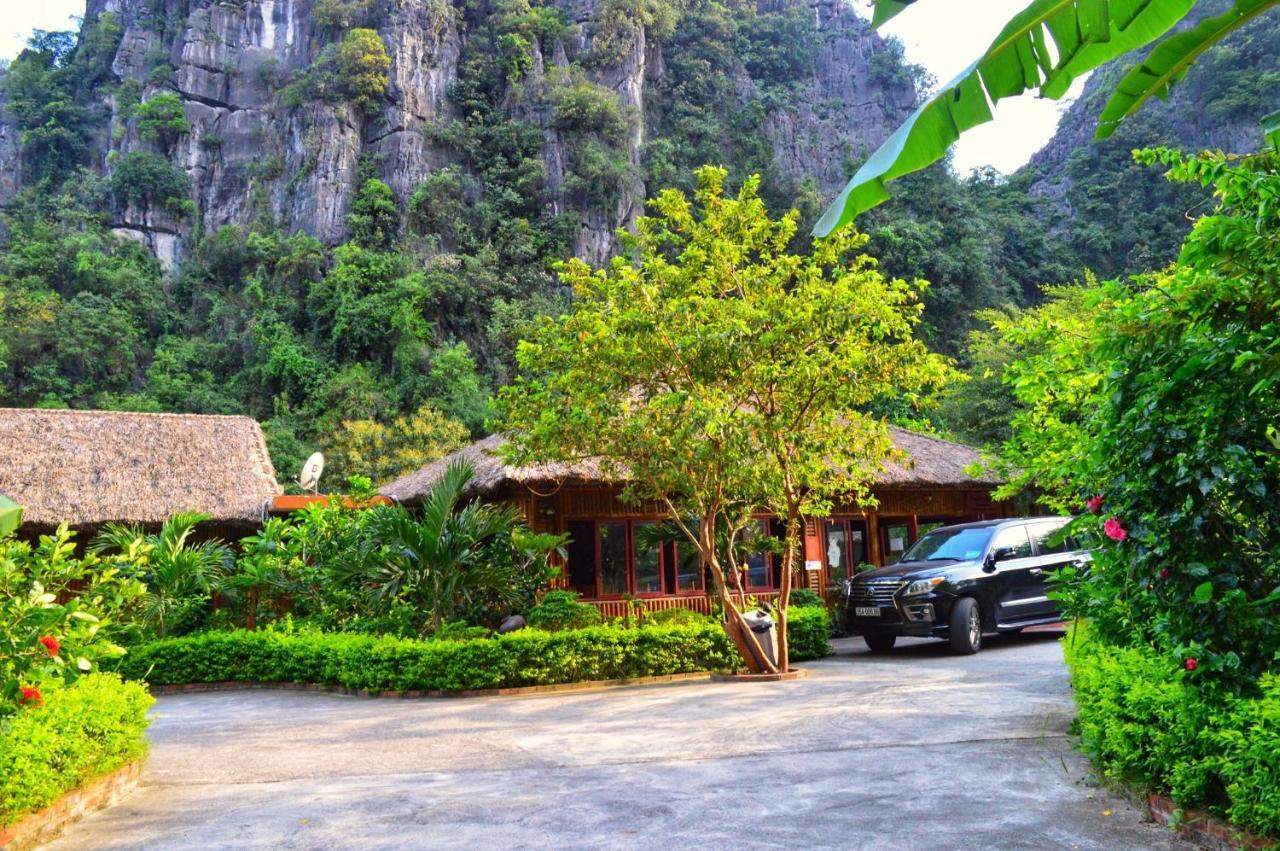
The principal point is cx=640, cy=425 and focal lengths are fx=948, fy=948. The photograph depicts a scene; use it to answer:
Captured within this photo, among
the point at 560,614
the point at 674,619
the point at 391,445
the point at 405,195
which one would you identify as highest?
the point at 405,195

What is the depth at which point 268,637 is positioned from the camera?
13.0 metres

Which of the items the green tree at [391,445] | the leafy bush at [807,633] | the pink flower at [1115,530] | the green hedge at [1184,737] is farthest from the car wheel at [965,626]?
the green tree at [391,445]

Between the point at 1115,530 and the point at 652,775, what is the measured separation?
3.08m

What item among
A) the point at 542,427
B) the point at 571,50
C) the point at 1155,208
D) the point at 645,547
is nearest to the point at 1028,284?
the point at 1155,208

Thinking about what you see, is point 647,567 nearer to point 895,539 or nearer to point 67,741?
point 895,539

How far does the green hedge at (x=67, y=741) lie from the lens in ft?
15.0

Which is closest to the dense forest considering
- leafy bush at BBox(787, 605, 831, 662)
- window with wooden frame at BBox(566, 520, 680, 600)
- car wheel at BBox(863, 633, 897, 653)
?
window with wooden frame at BBox(566, 520, 680, 600)

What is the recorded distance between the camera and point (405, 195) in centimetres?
4259

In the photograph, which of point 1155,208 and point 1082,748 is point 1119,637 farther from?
point 1155,208

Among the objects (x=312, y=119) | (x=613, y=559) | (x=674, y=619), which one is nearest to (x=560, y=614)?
(x=674, y=619)

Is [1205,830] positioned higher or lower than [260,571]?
lower

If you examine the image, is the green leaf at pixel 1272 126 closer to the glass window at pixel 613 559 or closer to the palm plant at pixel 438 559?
the palm plant at pixel 438 559

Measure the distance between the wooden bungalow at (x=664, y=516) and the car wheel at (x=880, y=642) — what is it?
1459mm

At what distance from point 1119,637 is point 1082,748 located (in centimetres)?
88
